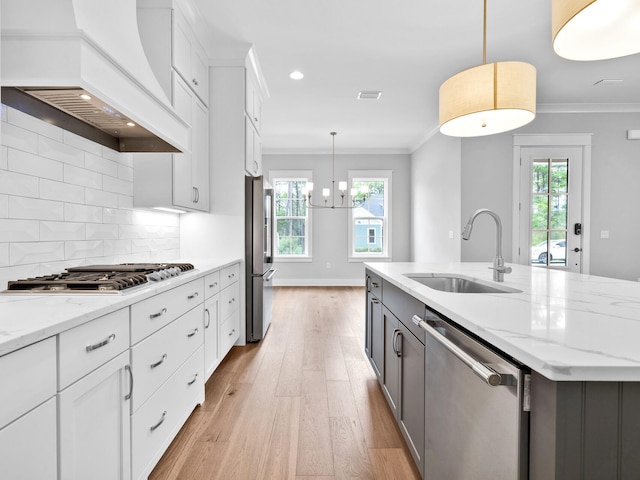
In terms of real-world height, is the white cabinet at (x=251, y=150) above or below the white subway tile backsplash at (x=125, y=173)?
above

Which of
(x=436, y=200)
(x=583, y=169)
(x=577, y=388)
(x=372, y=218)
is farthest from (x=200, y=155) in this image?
(x=583, y=169)

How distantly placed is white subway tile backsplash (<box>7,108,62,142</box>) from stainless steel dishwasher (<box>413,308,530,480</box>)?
190cm

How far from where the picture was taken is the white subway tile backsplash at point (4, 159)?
142cm

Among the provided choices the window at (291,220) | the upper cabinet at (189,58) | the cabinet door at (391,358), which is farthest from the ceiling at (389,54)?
the cabinet door at (391,358)

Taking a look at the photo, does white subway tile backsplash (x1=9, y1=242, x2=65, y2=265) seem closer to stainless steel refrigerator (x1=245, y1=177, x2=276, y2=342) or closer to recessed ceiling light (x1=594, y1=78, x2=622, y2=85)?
stainless steel refrigerator (x1=245, y1=177, x2=276, y2=342)

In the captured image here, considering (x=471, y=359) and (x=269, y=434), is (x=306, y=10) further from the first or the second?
(x=269, y=434)

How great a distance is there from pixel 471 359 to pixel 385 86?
3.83 meters

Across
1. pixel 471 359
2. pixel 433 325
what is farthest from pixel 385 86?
pixel 471 359

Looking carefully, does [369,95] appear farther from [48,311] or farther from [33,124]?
[48,311]

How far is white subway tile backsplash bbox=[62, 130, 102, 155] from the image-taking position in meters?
1.78

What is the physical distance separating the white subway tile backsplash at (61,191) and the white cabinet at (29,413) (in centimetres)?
110

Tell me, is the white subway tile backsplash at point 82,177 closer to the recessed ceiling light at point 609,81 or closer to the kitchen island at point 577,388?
the kitchen island at point 577,388

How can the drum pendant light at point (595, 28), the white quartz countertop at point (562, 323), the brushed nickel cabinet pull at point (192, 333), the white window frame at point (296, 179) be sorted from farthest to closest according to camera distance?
the white window frame at point (296, 179) → the brushed nickel cabinet pull at point (192, 333) → the drum pendant light at point (595, 28) → the white quartz countertop at point (562, 323)

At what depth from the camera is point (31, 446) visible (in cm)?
83
